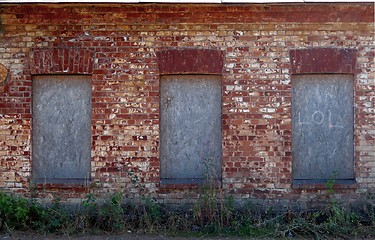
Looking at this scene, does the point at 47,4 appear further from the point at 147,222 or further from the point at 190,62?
the point at 147,222

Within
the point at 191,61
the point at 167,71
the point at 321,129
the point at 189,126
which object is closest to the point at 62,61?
the point at 167,71

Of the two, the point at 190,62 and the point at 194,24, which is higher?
the point at 194,24

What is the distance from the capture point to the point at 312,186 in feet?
25.7

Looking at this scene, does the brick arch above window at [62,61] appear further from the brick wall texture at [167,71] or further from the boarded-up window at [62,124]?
the boarded-up window at [62,124]

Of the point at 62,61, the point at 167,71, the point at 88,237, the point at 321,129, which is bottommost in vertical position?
the point at 88,237

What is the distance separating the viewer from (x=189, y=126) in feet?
26.5

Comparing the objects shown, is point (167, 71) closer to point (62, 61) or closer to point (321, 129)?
point (62, 61)

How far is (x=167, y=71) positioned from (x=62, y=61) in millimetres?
1677

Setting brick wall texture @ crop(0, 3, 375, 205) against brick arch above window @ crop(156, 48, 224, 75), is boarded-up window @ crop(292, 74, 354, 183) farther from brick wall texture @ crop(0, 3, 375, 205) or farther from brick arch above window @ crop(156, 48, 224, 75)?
brick arch above window @ crop(156, 48, 224, 75)

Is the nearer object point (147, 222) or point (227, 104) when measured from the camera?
point (147, 222)

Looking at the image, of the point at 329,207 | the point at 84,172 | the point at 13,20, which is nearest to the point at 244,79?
the point at 329,207

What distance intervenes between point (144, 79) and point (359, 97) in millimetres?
3447

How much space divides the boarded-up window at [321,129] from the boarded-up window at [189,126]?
4.27 ft

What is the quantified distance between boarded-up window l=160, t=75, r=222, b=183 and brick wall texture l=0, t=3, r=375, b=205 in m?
0.19
